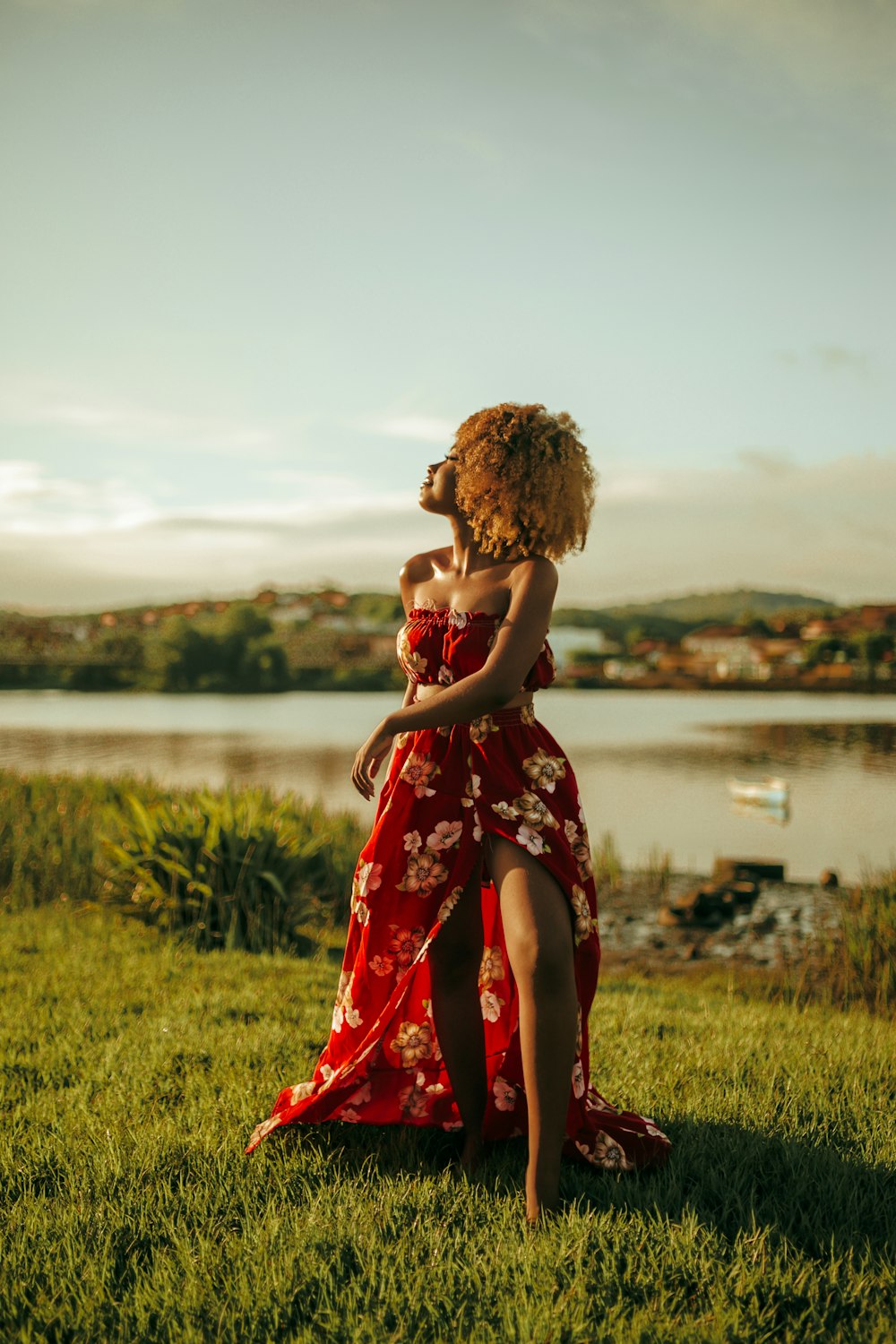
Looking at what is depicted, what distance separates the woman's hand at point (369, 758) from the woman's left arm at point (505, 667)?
0.06 metres

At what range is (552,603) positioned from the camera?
8.96 feet

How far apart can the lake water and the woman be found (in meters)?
5.06

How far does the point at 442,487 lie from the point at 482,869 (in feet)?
3.40

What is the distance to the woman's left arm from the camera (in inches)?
104

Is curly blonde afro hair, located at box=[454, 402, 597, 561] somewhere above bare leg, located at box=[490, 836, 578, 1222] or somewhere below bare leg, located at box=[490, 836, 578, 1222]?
above

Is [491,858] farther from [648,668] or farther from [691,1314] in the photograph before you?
[648,668]

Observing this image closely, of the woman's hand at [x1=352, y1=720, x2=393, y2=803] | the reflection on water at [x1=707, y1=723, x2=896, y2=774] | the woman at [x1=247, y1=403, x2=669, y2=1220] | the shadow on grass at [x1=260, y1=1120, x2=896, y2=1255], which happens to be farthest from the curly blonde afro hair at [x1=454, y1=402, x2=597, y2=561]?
the reflection on water at [x1=707, y1=723, x2=896, y2=774]

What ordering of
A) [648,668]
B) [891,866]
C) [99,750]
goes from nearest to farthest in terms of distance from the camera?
[891,866], [99,750], [648,668]

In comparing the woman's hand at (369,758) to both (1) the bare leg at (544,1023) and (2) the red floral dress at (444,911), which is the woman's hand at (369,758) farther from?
(1) the bare leg at (544,1023)

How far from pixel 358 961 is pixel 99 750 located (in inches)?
1026

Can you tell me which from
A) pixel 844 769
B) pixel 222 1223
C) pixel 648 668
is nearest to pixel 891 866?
pixel 222 1223

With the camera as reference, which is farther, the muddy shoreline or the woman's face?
the muddy shoreline

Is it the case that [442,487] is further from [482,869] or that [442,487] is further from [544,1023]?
[544,1023]

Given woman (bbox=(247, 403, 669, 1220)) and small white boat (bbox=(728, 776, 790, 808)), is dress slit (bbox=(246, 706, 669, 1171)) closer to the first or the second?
woman (bbox=(247, 403, 669, 1220))
